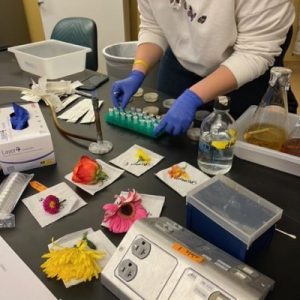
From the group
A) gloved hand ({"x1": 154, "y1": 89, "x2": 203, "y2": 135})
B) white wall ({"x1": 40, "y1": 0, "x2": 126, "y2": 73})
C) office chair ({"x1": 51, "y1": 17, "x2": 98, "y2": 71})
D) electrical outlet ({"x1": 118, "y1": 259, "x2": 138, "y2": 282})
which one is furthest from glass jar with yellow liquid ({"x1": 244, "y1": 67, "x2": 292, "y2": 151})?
white wall ({"x1": 40, "y1": 0, "x2": 126, "y2": 73})

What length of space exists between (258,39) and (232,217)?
0.56 metres

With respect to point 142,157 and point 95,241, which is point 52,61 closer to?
point 142,157

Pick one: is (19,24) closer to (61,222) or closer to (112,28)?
(112,28)

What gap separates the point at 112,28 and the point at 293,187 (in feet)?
7.13

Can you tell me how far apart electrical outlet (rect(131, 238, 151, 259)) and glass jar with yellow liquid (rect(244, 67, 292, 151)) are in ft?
1.46

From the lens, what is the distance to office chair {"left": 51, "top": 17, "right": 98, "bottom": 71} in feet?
5.84

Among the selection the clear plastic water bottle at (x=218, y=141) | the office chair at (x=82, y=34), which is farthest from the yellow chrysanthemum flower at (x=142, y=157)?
the office chair at (x=82, y=34)

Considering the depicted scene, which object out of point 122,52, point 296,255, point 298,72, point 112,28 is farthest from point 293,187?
point 298,72

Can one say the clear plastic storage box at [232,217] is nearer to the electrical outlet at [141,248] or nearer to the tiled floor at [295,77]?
the electrical outlet at [141,248]

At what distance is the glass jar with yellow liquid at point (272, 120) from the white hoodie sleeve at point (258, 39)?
0.36ft

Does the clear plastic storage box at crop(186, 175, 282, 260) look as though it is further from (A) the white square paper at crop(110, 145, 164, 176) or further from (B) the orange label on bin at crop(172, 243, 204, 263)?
(A) the white square paper at crop(110, 145, 164, 176)

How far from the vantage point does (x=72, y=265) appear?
513mm

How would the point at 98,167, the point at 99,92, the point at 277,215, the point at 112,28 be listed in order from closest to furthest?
the point at 277,215
the point at 98,167
the point at 99,92
the point at 112,28

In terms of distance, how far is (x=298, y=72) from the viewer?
10.3 feet
